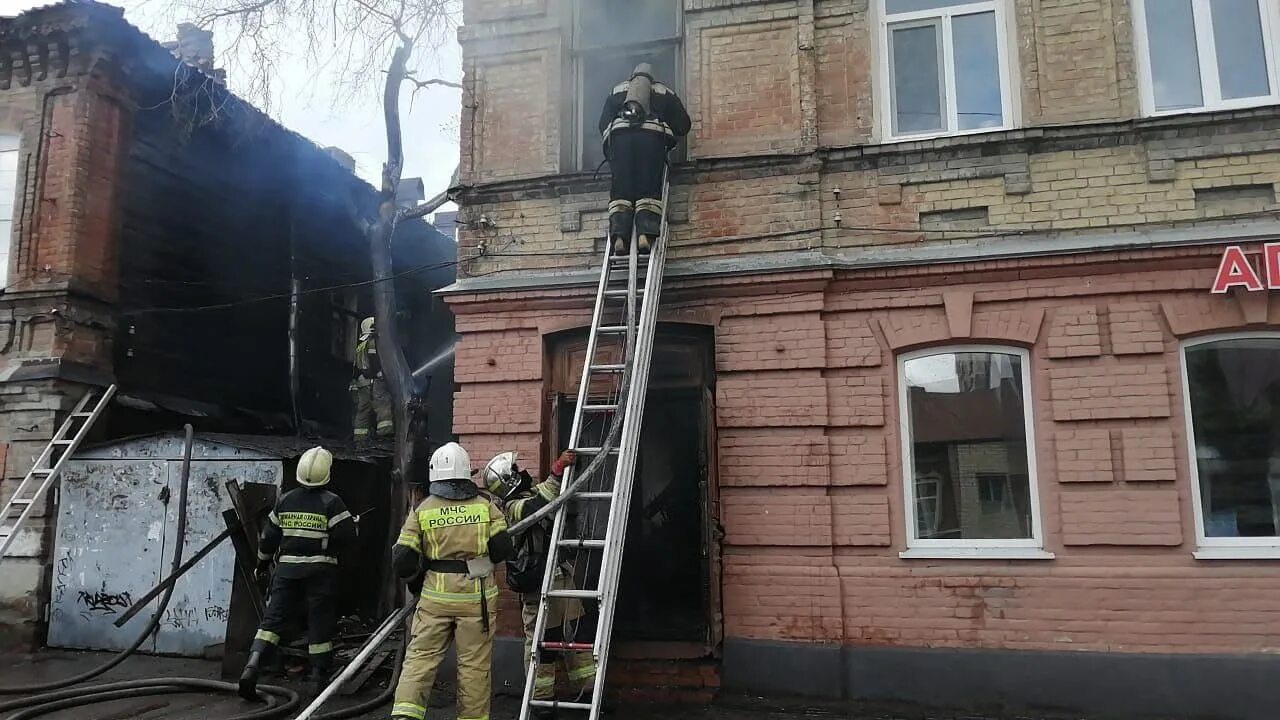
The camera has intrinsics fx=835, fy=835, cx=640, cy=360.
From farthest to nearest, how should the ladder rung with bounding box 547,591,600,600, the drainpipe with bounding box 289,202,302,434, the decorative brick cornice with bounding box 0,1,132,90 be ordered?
1. the drainpipe with bounding box 289,202,302,434
2. the decorative brick cornice with bounding box 0,1,132,90
3. the ladder rung with bounding box 547,591,600,600

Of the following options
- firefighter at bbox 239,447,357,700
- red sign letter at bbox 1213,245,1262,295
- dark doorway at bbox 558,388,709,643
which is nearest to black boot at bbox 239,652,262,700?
firefighter at bbox 239,447,357,700

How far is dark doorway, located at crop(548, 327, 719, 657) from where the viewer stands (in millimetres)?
7027

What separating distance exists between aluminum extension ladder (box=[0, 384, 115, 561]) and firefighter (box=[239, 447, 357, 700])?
3375mm

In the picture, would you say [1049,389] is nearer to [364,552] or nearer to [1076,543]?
[1076,543]

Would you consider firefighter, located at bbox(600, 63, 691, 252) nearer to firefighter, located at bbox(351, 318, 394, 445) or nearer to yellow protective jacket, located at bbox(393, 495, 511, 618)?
yellow protective jacket, located at bbox(393, 495, 511, 618)

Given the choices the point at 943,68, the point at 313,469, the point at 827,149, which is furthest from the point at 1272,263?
the point at 313,469

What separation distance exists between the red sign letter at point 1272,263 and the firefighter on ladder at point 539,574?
5.02 m

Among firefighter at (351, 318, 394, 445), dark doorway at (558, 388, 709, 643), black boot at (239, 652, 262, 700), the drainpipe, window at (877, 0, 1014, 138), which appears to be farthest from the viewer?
the drainpipe

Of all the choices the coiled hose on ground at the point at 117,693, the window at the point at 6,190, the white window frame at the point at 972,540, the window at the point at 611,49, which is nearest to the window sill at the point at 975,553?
the white window frame at the point at 972,540

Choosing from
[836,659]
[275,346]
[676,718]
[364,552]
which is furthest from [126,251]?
[836,659]

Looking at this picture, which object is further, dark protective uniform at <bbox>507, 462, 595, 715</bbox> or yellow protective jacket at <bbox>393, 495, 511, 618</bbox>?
dark protective uniform at <bbox>507, 462, 595, 715</bbox>

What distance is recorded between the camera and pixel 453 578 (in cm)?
512

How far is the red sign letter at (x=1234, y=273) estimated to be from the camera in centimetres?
587

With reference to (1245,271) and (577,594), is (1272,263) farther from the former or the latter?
(577,594)
